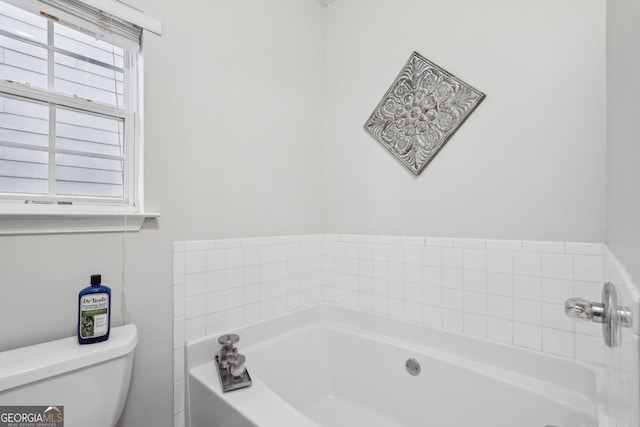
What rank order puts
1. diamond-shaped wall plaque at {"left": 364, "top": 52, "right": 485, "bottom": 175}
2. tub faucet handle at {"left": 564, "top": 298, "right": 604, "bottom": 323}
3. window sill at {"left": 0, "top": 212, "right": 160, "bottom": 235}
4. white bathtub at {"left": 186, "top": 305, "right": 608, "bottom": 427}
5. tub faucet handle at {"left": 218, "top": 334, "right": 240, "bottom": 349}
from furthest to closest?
1. diamond-shaped wall plaque at {"left": 364, "top": 52, "right": 485, "bottom": 175}
2. tub faucet handle at {"left": 218, "top": 334, "right": 240, "bottom": 349}
3. white bathtub at {"left": 186, "top": 305, "right": 608, "bottom": 427}
4. window sill at {"left": 0, "top": 212, "right": 160, "bottom": 235}
5. tub faucet handle at {"left": 564, "top": 298, "right": 604, "bottom": 323}

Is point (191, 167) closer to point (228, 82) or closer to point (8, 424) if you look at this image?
point (228, 82)

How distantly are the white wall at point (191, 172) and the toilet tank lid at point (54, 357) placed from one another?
79 mm

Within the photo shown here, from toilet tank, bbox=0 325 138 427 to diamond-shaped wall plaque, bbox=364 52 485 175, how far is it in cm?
156

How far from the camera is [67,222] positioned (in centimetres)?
107

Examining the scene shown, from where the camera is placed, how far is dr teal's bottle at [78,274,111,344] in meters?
1.02

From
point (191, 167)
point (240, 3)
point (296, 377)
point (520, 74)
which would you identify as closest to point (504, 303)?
point (520, 74)

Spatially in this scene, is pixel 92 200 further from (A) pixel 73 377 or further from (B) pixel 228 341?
(B) pixel 228 341

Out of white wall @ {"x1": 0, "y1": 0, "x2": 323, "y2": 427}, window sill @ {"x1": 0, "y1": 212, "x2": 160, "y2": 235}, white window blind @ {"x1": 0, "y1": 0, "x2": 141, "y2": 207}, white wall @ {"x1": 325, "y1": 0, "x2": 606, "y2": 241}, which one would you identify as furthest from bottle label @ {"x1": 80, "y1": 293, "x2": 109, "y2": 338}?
white wall @ {"x1": 325, "y1": 0, "x2": 606, "y2": 241}

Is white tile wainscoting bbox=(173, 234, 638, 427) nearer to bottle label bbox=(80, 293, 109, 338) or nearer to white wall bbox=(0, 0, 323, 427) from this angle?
white wall bbox=(0, 0, 323, 427)

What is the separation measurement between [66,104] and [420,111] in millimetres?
1601

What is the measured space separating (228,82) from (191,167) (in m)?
0.50

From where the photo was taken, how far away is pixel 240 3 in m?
1.61

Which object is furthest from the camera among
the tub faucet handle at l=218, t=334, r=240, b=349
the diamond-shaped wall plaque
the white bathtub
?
the diamond-shaped wall plaque

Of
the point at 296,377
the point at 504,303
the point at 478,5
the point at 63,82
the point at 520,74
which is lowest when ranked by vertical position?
the point at 296,377
